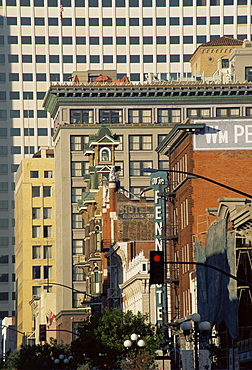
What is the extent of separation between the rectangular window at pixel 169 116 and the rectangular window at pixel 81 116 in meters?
10.4

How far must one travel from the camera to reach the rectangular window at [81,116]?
549 feet

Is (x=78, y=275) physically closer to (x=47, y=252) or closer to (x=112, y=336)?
(x=47, y=252)

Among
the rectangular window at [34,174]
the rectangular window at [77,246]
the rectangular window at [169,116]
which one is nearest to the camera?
the rectangular window at [77,246]

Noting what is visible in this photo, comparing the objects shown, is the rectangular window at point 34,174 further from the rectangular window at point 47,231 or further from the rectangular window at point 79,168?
the rectangular window at point 79,168

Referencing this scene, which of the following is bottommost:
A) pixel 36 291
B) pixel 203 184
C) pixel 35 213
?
pixel 203 184

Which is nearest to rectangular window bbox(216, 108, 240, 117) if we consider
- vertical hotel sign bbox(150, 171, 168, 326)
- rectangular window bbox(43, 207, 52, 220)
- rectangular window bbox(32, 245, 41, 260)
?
rectangular window bbox(43, 207, 52, 220)

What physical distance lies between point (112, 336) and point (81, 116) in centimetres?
8785

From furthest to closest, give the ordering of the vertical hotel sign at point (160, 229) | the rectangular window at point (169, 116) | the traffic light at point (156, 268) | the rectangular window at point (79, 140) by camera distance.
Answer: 1. the rectangular window at point (169, 116)
2. the rectangular window at point (79, 140)
3. the vertical hotel sign at point (160, 229)
4. the traffic light at point (156, 268)

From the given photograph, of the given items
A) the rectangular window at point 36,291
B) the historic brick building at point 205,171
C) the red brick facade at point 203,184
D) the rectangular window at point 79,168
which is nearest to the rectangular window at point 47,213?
the rectangular window at point 36,291

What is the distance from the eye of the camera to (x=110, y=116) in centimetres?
16800

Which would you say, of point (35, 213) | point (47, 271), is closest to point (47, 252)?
point (47, 271)

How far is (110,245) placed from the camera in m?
124

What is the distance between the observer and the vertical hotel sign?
336 feet

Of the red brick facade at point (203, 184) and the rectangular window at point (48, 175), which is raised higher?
the rectangular window at point (48, 175)
